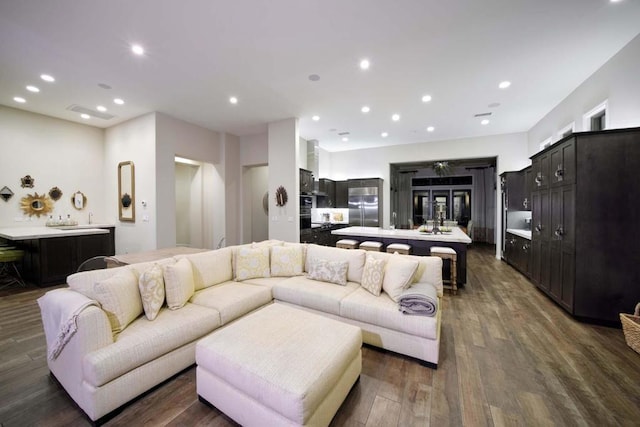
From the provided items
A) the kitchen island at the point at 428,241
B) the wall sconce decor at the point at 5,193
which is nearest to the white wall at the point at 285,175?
the kitchen island at the point at 428,241

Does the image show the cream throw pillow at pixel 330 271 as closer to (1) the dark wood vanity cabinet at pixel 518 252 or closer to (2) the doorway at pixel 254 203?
(1) the dark wood vanity cabinet at pixel 518 252

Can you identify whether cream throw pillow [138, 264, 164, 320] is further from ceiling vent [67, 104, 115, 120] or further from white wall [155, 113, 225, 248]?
ceiling vent [67, 104, 115, 120]

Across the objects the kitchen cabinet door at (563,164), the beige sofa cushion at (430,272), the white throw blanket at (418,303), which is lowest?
the white throw blanket at (418,303)

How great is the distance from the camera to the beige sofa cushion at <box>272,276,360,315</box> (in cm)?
266

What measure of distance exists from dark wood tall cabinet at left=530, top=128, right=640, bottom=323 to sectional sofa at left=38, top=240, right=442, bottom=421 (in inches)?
75.4

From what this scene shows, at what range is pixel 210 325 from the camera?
228 cm

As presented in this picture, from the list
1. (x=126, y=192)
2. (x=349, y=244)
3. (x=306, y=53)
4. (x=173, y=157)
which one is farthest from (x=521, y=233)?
(x=126, y=192)

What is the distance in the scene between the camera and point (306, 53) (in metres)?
3.15

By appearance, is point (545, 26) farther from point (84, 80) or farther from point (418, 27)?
point (84, 80)

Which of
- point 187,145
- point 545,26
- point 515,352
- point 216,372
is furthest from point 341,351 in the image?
point 187,145

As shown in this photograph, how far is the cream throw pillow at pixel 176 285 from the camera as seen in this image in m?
2.34

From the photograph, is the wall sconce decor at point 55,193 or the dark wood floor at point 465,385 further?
the wall sconce decor at point 55,193

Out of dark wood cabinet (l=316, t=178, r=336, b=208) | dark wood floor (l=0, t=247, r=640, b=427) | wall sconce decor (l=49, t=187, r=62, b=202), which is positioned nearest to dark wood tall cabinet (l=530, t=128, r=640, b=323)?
dark wood floor (l=0, t=247, r=640, b=427)

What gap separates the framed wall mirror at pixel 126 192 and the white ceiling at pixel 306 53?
3.81ft
